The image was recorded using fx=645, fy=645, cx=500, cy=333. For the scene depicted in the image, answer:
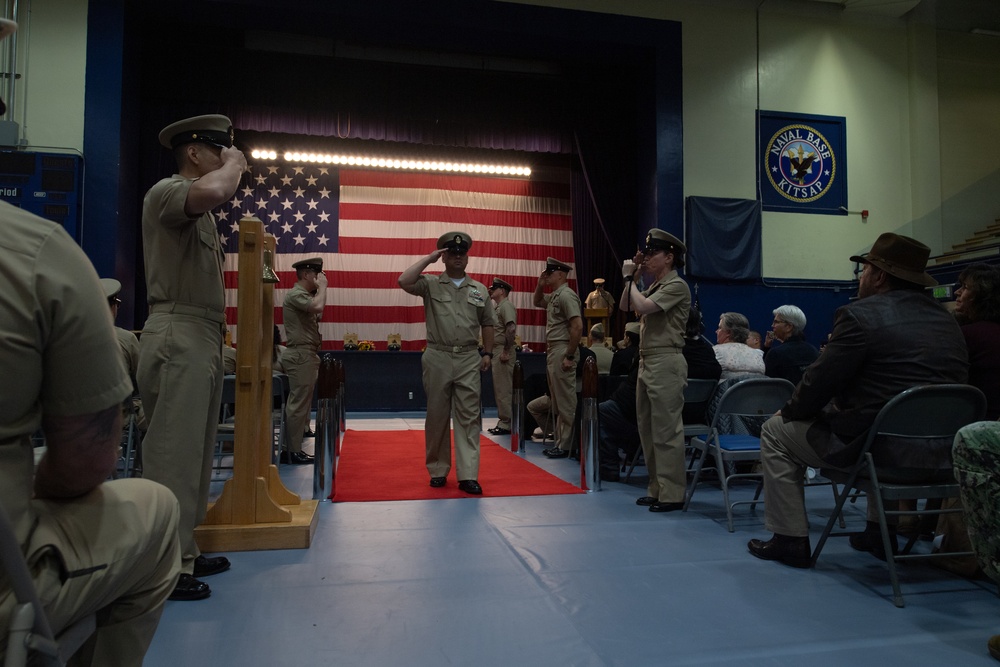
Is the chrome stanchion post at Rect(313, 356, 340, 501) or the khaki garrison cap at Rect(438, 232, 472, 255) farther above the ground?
the khaki garrison cap at Rect(438, 232, 472, 255)

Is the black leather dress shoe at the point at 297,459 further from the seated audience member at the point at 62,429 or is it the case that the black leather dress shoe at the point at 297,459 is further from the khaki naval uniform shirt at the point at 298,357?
the seated audience member at the point at 62,429

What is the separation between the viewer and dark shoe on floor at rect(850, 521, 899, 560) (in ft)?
8.86

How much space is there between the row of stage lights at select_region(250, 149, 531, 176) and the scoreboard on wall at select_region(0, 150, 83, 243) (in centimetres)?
341

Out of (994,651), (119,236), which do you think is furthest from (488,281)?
(994,651)

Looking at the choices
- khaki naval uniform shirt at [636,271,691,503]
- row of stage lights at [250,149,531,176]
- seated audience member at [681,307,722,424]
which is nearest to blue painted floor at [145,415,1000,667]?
khaki naval uniform shirt at [636,271,691,503]

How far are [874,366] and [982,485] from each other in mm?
754

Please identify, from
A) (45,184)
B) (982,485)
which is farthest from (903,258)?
(45,184)

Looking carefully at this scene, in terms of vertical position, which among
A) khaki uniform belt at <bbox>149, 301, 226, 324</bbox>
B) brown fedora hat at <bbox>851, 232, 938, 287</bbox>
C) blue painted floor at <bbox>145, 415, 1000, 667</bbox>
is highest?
brown fedora hat at <bbox>851, 232, 938, 287</bbox>

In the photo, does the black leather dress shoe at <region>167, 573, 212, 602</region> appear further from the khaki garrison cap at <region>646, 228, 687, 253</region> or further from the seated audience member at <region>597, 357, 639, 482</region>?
the khaki garrison cap at <region>646, 228, 687, 253</region>

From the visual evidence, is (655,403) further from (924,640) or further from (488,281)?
(488,281)

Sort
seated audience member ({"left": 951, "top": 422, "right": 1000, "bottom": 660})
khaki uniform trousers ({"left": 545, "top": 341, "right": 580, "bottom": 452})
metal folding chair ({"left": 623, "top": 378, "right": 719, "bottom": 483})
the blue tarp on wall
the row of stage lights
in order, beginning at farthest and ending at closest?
1. the row of stage lights
2. the blue tarp on wall
3. khaki uniform trousers ({"left": 545, "top": 341, "right": 580, "bottom": 452})
4. metal folding chair ({"left": 623, "top": 378, "right": 719, "bottom": 483})
5. seated audience member ({"left": 951, "top": 422, "right": 1000, "bottom": 660})

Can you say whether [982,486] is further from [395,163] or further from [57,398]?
[395,163]

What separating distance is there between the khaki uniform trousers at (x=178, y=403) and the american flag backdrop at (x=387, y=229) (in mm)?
8343

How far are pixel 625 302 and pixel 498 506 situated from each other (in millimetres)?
1417
